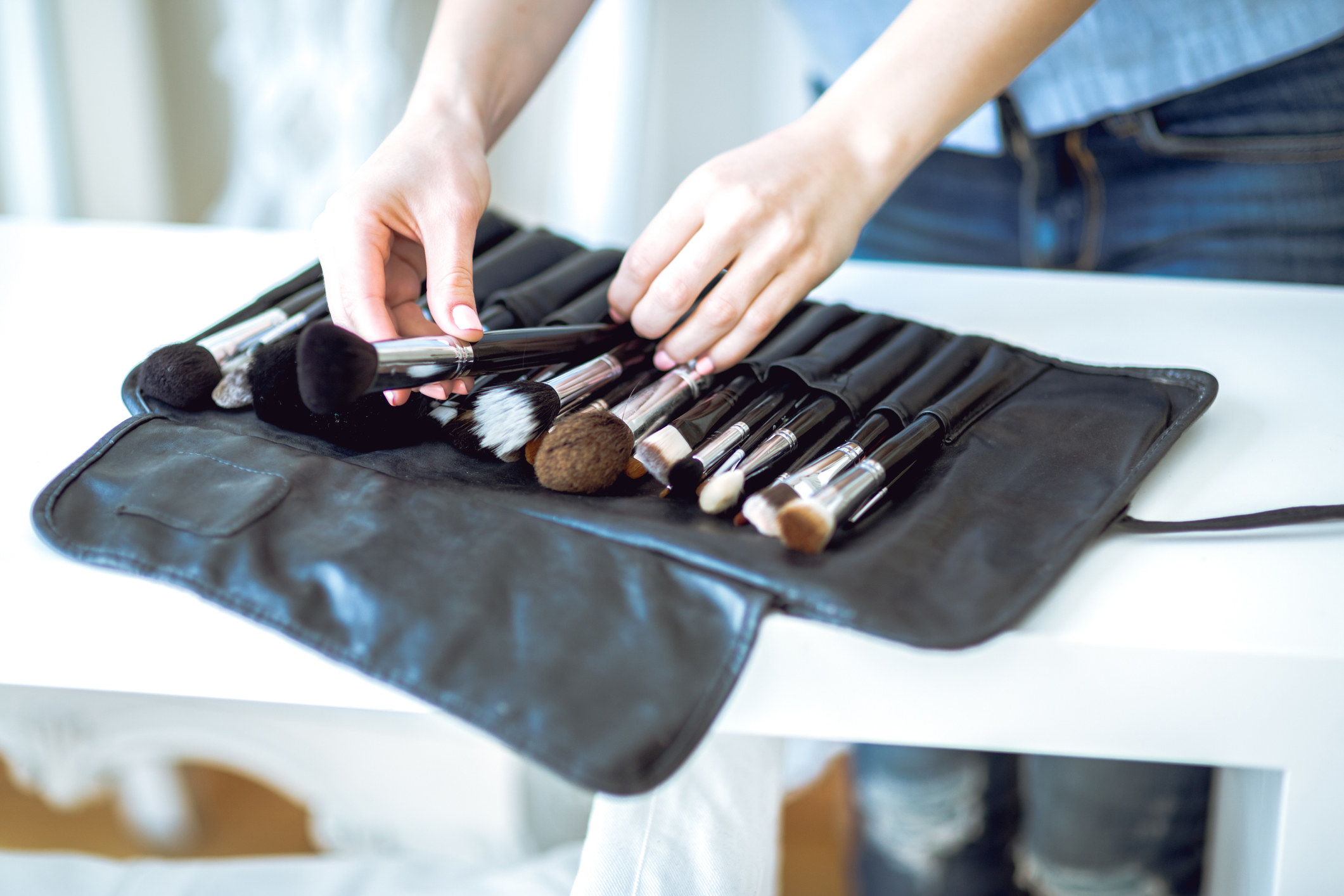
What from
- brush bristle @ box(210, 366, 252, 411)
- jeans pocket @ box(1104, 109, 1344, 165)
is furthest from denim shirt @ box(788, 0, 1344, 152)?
brush bristle @ box(210, 366, 252, 411)

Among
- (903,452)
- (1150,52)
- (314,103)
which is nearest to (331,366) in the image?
(903,452)

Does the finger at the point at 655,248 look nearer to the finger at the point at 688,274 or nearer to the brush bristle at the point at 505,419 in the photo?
the finger at the point at 688,274

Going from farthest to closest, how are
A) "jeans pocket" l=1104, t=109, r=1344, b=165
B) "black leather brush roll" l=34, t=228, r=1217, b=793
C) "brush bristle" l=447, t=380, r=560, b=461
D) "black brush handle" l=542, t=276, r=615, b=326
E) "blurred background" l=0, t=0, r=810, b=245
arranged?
"blurred background" l=0, t=0, r=810, b=245, "jeans pocket" l=1104, t=109, r=1344, b=165, "black brush handle" l=542, t=276, r=615, b=326, "brush bristle" l=447, t=380, r=560, b=461, "black leather brush roll" l=34, t=228, r=1217, b=793

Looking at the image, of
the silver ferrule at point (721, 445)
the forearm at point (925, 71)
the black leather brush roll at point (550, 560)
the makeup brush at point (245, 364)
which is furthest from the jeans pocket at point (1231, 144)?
the makeup brush at point (245, 364)

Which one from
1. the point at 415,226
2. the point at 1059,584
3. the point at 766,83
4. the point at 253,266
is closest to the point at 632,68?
the point at 766,83

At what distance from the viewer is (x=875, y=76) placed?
1.84 feet

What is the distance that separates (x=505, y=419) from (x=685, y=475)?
9 centimetres

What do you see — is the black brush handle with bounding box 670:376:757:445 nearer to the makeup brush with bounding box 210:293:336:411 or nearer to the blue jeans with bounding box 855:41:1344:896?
the makeup brush with bounding box 210:293:336:411

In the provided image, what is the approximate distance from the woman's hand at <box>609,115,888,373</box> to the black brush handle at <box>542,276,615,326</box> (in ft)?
0.10

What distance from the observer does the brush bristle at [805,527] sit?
40 centimetres

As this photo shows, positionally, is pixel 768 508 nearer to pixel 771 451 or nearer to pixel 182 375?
pixel 771 451

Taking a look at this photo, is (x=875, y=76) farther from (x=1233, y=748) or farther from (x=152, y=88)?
(x=152, y=88)

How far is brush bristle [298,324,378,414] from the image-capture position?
395 mm

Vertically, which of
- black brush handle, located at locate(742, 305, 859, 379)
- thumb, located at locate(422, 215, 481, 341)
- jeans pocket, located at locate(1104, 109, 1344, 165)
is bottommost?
black brush handle, located at locate(742, 305, 859, 379)
